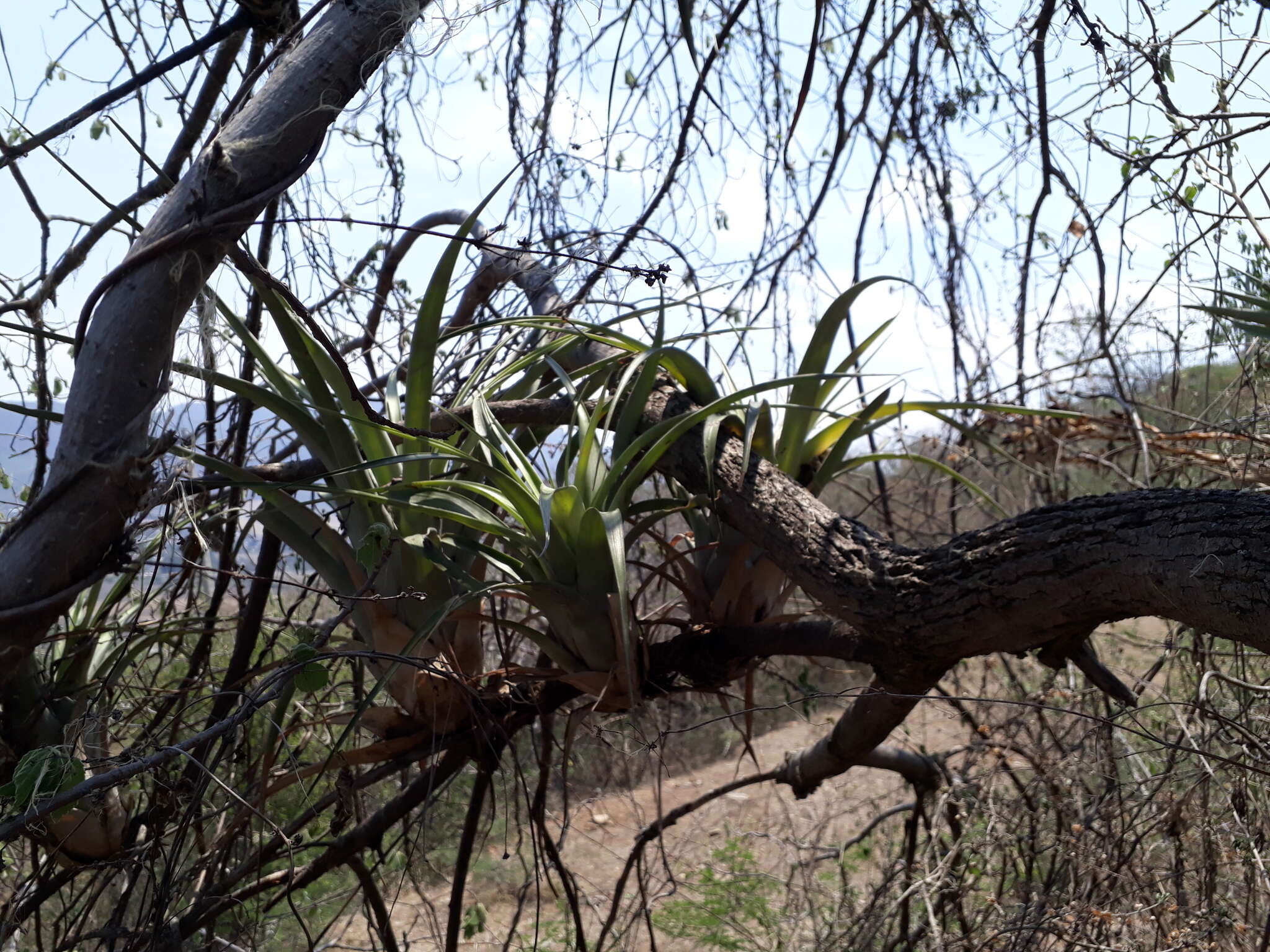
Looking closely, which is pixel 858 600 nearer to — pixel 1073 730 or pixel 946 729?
pixel 1073 730

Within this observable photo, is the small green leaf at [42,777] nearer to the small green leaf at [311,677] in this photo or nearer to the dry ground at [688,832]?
the small green leaf at [311,677]

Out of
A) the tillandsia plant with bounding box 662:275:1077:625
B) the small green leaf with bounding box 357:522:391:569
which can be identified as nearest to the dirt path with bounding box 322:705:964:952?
the tillandsia plant with bounding box 662:275:1077:625

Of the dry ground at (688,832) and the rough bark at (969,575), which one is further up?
the rough bark at (969,575)

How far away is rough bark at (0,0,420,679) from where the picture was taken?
0.98 metres

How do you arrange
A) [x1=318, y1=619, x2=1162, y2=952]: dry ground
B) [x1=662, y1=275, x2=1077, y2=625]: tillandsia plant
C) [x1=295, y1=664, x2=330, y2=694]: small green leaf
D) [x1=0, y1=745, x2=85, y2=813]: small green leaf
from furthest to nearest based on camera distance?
[x1=318, y1=619, x2=1162, y2=952]: dry ground → [x1=662, y1=275, x2=1077, y2=625]: tillandsia plant → [x1=295, y1=664, x2=330, y2=694]: small green leaf → [x1=0, y1=745, x2=85, y2=813]: small green leaf

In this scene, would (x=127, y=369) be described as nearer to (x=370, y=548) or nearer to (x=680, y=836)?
(x=370, y=548)

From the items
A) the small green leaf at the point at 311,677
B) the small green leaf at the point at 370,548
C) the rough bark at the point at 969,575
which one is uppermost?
the rough bark at the point at 969,575

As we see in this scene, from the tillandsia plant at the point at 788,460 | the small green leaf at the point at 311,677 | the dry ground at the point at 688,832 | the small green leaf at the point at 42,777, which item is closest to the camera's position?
the small green leaf at the point at 42,777

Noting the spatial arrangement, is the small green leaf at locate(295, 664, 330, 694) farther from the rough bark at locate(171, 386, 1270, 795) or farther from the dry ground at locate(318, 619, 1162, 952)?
the dry ground at locate(318, 619, 1162, 952)

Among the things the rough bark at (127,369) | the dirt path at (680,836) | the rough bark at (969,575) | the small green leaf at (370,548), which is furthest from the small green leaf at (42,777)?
the dirt path at (680,836)

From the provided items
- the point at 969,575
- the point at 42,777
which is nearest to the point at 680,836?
the point at 969,575

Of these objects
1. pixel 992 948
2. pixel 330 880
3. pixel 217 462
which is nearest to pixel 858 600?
pixel 217 462

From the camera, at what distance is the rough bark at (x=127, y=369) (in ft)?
3.22

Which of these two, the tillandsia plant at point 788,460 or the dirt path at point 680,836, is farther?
the dirt path at point 680,836
